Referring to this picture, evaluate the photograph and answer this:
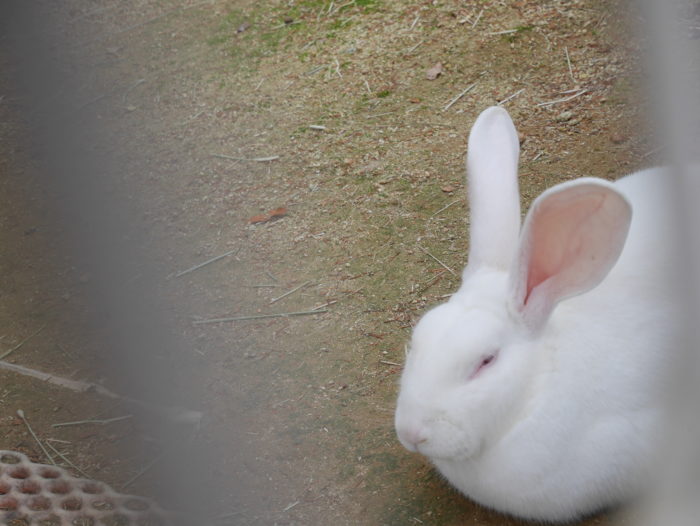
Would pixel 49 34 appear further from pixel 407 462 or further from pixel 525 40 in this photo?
pixel 525 40

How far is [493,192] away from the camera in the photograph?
2.23 m

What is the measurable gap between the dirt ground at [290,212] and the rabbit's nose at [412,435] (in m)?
0.41

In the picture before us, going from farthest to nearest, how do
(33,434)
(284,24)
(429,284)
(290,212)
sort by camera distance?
(284,24)
(290,212)
(429,284)
(33,434)

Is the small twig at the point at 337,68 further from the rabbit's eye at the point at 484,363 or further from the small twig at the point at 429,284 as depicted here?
the rabbit's eye at the point at 484,363

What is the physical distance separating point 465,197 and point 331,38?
169cm

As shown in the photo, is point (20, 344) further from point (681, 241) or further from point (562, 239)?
point (681, 241)

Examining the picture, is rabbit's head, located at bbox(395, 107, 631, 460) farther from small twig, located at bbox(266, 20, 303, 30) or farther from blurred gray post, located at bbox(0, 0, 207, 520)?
small twig, located at bbox(266, 20, 303, 30)

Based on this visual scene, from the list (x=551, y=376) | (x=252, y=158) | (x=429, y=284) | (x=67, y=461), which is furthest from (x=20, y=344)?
(x=551, y=376)

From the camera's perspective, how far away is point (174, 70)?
4.74m

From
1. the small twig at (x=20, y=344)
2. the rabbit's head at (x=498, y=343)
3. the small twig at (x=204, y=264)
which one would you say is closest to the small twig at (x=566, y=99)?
the small twig at (x=204, y=264)

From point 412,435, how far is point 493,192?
721 millimetres

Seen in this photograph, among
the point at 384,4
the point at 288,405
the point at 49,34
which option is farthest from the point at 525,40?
the point at 49,34

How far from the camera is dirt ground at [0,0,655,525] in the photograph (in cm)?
237

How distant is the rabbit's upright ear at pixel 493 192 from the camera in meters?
2.22
